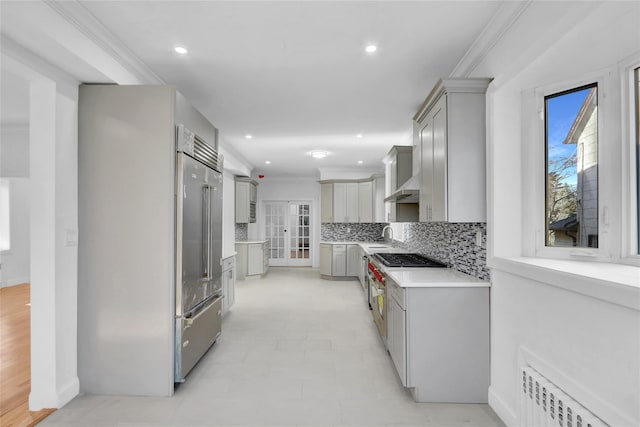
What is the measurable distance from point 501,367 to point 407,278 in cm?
83

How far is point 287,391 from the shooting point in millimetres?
2520

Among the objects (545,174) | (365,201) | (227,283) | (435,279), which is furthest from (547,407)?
(365,201)

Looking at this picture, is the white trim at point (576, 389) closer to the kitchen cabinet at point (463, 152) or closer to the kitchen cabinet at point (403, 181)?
the kitchen cabinet at point (463, 152)

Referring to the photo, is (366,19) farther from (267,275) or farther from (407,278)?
(267,275)

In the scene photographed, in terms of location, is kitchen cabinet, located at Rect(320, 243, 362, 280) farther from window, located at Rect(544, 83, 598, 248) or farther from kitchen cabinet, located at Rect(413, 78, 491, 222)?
window, located at Rect(544, 83, 598, 248)

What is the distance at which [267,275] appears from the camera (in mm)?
7863

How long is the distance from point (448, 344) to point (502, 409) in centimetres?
49

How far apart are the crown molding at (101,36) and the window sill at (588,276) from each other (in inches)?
120

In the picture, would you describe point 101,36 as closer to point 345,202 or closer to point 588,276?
point 588,276

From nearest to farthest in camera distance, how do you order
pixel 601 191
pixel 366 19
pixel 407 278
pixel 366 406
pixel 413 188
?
pixel 601 191 → pixel 366 19 → pixel 366 406 → pixel 407 278 → pixel 413 188

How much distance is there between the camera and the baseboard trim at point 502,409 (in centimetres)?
202

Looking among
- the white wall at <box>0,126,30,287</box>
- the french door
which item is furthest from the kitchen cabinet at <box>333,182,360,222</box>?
the white wall at <box>0,126,30,287</box>

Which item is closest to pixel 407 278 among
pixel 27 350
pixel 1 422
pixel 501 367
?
pixel 501 367

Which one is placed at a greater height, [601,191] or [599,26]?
[599,26]
